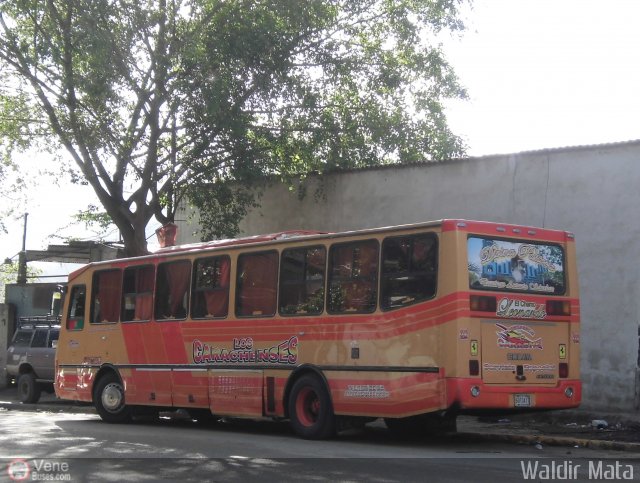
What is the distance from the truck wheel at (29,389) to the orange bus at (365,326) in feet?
25.9

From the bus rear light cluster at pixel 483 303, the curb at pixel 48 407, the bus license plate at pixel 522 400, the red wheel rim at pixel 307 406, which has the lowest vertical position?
the curb at pixel 48 407

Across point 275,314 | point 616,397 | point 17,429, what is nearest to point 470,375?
point 275,314

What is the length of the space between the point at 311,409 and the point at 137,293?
4.89 m

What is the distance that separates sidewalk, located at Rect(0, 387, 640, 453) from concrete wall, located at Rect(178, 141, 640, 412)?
2.64 ft

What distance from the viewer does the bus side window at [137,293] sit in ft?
54.4

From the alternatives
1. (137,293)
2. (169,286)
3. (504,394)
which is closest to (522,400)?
(504,394)

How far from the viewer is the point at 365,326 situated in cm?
1275

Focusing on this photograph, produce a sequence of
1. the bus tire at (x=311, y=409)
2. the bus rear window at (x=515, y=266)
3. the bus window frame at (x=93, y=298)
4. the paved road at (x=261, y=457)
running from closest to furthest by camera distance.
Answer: the paved road at (x=261, y=457) → the bus rear window at (x=515, y=266) → the bus tire at (x=311, y=409) → the bus window frame at (x=93, y=298)

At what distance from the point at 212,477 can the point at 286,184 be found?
44.5ft

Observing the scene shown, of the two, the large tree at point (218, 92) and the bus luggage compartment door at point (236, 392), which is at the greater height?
the large tree at point (218, 92)

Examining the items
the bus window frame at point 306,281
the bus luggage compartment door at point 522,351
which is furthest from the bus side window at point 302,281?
the bus luggage compartment door at point 522,351

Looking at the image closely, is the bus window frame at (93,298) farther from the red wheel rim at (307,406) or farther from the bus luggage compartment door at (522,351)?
the bus luggage compartment door at (522,351)

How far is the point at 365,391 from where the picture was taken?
41.4 ft

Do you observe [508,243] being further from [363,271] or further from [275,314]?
[275,314]
